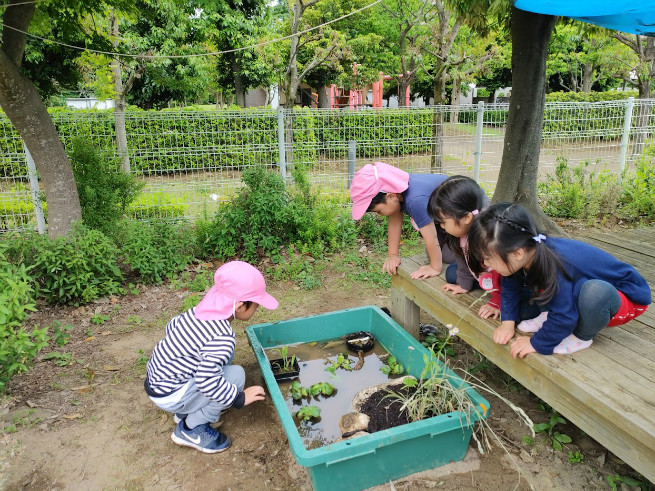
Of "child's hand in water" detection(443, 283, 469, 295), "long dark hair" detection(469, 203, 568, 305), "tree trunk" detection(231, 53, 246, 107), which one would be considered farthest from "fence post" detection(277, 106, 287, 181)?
"tree trunk" detection(231, 53, 246, 107)

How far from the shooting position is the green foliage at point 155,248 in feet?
15.1

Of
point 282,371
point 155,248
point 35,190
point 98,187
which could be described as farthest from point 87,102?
point 282,371

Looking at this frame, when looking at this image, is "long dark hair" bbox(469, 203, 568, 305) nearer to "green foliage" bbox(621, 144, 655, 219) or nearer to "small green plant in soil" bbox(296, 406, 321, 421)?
"small green plant in soil" bbox(296, 406, 321, 421)

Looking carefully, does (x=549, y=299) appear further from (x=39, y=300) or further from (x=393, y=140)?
(x=393, y=140)

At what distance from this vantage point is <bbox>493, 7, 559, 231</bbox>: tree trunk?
16.4ft

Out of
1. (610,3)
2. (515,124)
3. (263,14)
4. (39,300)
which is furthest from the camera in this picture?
(263,14)

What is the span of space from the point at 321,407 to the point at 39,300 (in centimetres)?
276

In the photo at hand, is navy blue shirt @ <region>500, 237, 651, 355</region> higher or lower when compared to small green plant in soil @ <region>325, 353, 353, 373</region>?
Answer: higher

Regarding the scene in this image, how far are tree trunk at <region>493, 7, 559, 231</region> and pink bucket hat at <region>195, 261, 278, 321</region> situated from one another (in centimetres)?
402

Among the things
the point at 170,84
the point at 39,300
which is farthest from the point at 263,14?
the point at 39,300

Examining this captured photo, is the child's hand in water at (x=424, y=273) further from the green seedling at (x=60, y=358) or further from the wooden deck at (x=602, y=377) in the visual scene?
the green seedling at (x=60, y=358)

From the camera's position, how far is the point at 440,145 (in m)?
6.69

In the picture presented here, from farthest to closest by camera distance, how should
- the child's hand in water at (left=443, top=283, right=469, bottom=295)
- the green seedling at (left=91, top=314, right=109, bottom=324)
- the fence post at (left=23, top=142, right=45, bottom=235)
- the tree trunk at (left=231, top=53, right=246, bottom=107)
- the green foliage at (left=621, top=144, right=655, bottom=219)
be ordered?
A: the tree trunk at (left=231, top=53, right=246, bottom=107) < the green foliage at (left=621, top=144, right=655, bottom=219) < the fence post at (left=23, top=142, right=45, bottom=235) < the green seedling at (left=91, top=314, right=109, bottom=324) < the child's hand in water at (left=443, top=283, right=469, bottom=295)

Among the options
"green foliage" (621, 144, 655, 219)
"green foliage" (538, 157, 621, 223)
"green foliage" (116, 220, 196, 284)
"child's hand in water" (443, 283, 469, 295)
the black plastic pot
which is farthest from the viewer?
"green foliage" (538, 157, 621, 223)
